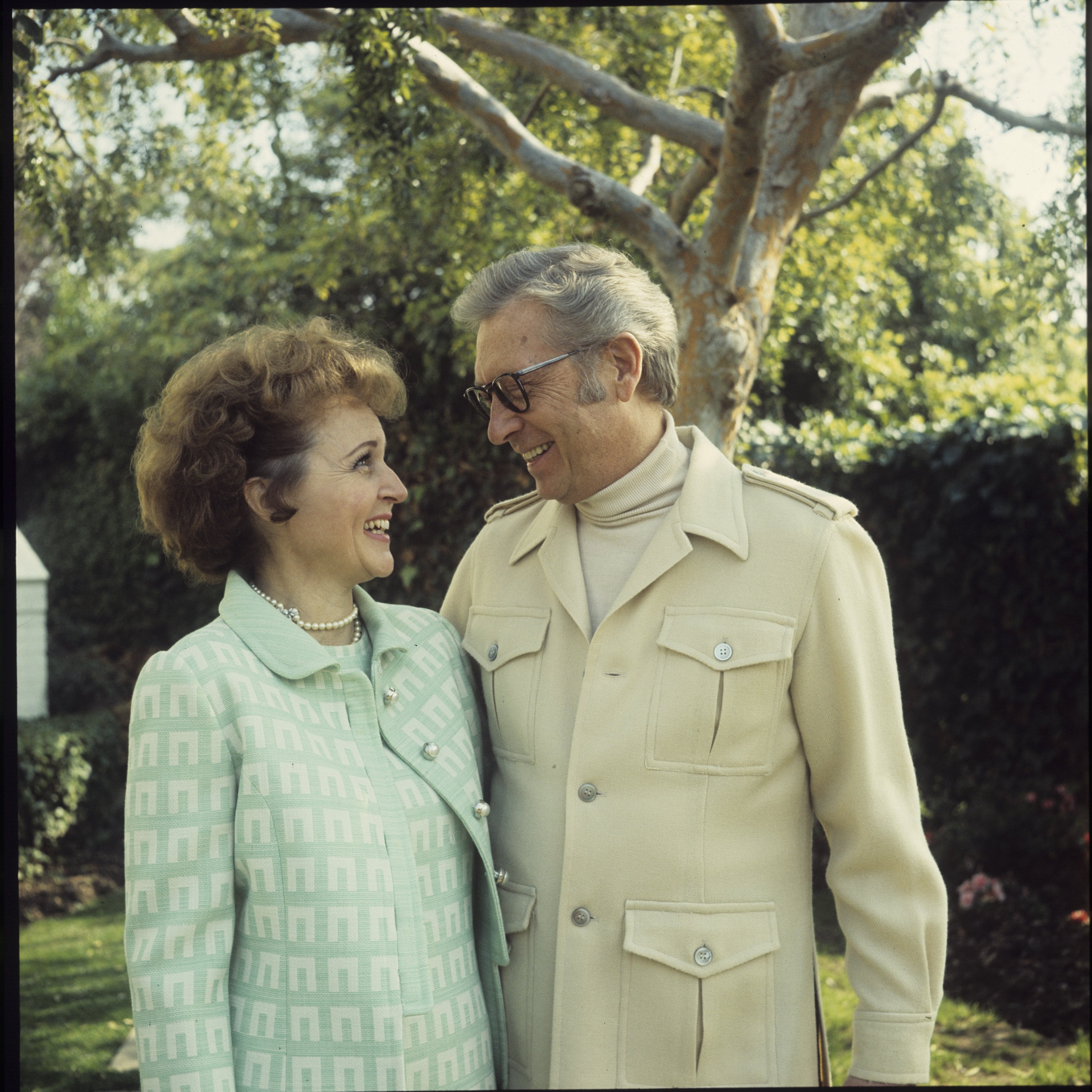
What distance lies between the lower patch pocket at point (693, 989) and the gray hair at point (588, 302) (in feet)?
3.20

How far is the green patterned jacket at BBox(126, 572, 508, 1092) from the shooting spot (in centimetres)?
154

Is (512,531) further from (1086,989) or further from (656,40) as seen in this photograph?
(656,40)

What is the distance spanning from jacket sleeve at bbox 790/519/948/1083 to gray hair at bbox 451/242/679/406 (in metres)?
0.51

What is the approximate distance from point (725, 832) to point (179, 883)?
2.99 feet

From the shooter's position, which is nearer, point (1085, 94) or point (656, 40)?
point (1085, 94)

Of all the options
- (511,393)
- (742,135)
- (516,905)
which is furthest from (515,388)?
(742,135)

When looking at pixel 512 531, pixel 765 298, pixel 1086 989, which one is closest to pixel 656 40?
pixel 765 298

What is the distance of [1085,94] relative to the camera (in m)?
3.46

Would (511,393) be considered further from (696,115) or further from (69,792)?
(69,792)

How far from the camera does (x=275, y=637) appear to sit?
1770 millimetres

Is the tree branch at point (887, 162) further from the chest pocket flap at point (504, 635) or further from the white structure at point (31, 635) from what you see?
the white structure at point (31, 635)

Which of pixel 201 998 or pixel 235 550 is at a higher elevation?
pixel 235 550

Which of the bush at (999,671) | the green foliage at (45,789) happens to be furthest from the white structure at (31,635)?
the bush at (999,671)

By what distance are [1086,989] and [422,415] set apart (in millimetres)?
4474
